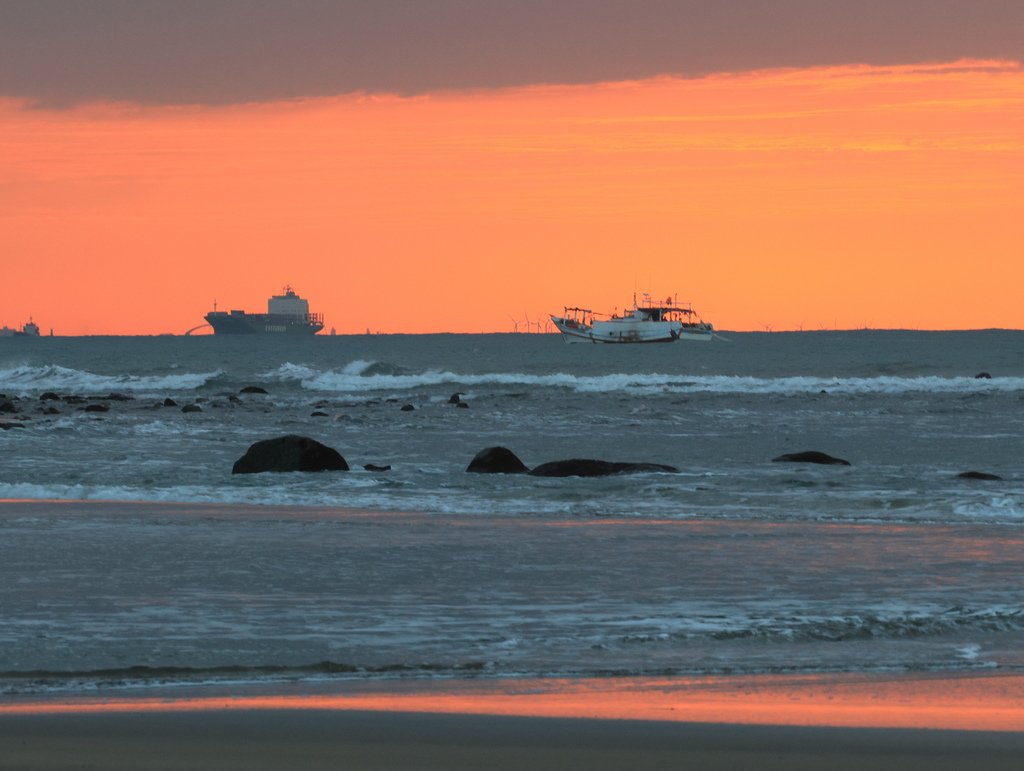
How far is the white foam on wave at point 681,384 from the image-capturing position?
61.8 metres

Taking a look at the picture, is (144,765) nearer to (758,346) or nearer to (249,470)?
(249,470)

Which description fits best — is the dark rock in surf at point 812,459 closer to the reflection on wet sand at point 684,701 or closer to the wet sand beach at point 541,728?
the reflection on wet sand at point 684,701

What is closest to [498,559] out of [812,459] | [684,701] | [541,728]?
[684,701]

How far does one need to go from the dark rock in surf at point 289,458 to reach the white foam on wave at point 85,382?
47783 millimetres

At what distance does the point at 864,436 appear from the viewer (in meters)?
33.7

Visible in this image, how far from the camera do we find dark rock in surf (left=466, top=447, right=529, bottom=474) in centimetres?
2233

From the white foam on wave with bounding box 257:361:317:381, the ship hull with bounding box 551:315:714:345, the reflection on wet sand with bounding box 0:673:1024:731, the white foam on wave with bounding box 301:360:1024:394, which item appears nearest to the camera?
the reflection on wet sand with bounding box 0:673:1024:731

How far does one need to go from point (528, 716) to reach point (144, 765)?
70.5 inches

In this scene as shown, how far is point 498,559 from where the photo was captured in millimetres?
12094

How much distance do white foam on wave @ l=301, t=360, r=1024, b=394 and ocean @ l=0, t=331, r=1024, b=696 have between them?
27.5 meters

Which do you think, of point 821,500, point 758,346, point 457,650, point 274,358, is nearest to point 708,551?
point 457,650

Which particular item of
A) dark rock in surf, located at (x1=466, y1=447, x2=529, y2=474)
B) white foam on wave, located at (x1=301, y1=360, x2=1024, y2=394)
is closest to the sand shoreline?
dark rock in surf, located at (x1=466, y1=447, x2=529, y2=474)

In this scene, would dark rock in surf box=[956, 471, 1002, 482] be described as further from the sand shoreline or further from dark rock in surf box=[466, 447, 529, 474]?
the sand shoreline

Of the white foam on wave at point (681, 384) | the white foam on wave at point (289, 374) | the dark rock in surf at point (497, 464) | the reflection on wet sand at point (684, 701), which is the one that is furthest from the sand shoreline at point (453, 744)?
the white foam on wave at point (289, 374)
